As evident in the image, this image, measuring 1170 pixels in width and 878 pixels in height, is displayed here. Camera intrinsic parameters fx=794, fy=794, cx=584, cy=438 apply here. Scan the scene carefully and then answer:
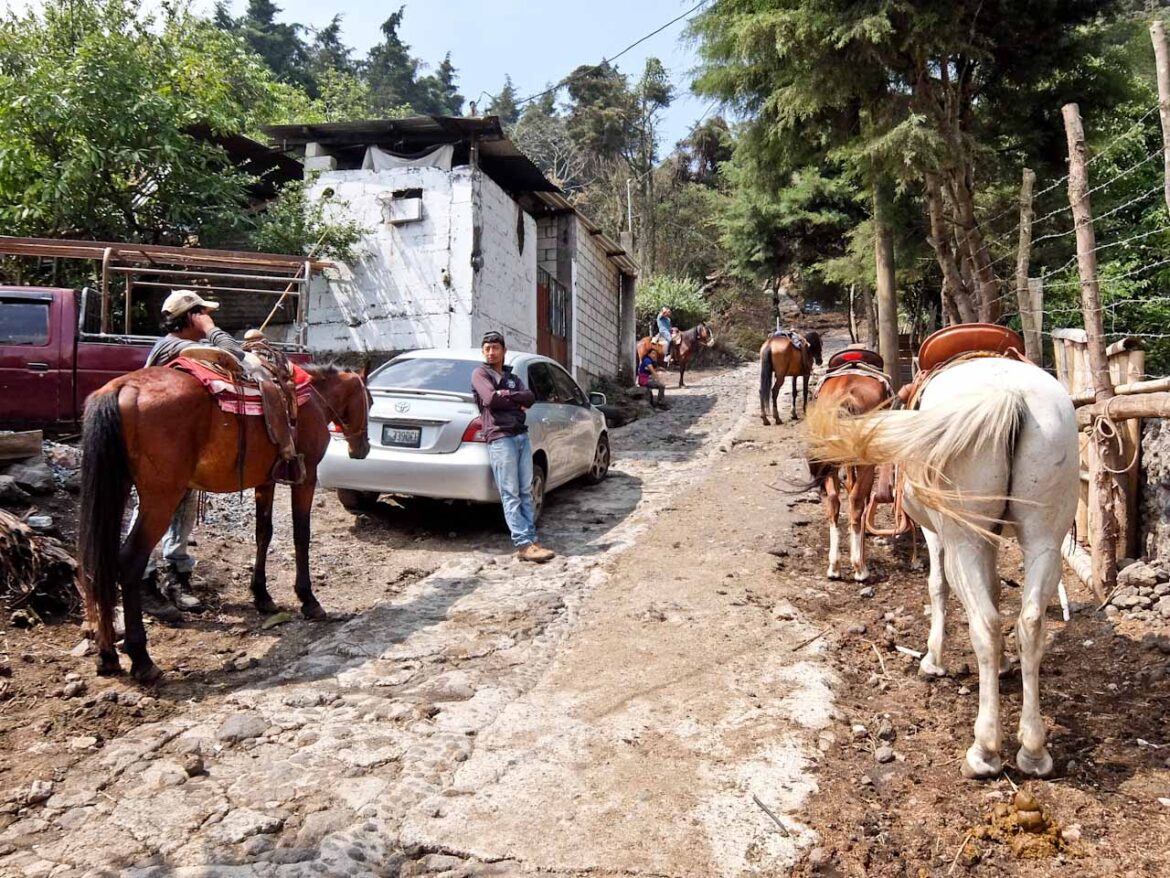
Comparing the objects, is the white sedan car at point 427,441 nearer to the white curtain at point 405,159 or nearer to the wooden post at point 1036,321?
the wooden post at point 1036,321

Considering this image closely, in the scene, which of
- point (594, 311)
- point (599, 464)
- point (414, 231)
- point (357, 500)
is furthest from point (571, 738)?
point (594, 311)

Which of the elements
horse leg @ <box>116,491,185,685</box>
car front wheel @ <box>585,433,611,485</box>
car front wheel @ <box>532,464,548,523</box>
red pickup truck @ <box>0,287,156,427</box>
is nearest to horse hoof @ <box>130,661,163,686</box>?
horse leg @ <box>116,491,185,685</box>

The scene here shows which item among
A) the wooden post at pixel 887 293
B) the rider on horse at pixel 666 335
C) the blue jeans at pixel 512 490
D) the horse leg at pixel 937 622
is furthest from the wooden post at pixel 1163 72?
the rider on horse at pixel 666 335

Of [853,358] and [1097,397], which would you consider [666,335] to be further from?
[1097,397]

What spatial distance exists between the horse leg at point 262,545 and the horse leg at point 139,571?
39.6 inches

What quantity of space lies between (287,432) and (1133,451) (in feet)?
17.8

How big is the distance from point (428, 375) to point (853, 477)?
3.97 metres

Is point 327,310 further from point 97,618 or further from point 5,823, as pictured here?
point 5,823

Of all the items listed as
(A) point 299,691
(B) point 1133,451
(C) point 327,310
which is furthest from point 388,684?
(C) point 327,310

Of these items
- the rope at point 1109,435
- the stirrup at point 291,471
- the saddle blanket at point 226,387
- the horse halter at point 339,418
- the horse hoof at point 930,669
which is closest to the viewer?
the horse hoof at point 930,669

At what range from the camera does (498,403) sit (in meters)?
6.74

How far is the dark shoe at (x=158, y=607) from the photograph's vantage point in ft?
16.7

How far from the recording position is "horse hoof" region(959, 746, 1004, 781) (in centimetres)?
319

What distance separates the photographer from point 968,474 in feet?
10.7
